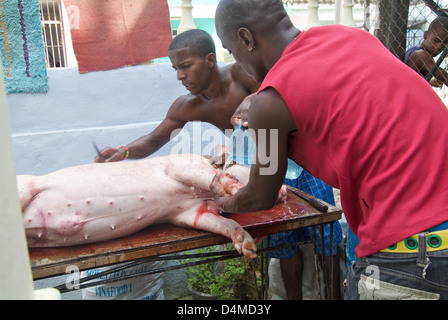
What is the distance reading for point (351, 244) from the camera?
271 centimetres

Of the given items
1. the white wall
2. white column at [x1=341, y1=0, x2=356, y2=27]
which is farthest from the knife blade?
white column at [x1=341, y1=0, x2=356, y2=27]

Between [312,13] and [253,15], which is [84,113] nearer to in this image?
[253,15]

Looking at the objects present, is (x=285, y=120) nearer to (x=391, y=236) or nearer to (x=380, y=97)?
(x=380, y=97)

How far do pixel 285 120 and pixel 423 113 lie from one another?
0.43 metres

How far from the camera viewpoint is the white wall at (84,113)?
10.1ft

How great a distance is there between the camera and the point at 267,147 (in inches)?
52.3

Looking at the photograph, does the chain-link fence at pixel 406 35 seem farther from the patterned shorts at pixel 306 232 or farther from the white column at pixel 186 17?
the white column at pixel 186 17

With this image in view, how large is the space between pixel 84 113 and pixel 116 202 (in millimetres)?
1525

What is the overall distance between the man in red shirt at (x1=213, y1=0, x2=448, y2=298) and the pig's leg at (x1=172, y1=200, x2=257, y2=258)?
23.9 inches

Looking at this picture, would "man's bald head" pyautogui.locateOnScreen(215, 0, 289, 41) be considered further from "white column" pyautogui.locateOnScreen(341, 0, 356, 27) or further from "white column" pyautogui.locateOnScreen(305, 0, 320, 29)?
"white column" pyautogui.locateOnScreen(341, 0, 356, 27)

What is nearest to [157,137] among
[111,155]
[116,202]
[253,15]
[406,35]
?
[111,155]

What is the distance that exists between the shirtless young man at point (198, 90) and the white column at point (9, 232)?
1888mm

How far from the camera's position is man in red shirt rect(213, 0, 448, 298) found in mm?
1187

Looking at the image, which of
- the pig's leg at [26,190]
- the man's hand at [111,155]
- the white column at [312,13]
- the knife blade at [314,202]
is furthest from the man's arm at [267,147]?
the white column at [312,13]
